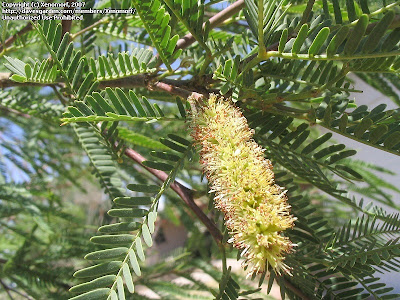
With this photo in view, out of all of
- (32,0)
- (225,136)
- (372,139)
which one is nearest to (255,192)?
(225,136)

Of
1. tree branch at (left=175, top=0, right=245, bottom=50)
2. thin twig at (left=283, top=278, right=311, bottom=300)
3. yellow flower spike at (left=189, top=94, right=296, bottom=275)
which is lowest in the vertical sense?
thin twig at (left=283, top=278, right=311, bottom=300)

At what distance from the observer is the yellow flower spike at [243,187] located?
37cm

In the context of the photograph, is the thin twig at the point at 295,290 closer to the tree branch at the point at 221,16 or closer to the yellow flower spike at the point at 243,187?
the yellow flower spike at the point at 243,187

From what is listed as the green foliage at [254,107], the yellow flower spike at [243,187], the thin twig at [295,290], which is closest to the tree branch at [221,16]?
the green foliage at [254,107]

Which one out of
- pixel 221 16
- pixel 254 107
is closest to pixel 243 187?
pixel 254 107

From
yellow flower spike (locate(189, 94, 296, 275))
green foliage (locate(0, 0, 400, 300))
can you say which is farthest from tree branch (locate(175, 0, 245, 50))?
yellow flower spike (locate(189, 94, 296, 275))

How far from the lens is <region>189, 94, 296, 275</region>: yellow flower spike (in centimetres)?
37

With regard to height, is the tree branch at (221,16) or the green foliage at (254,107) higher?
the tree branch at (221,16)

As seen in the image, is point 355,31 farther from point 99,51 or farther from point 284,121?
point 99,51

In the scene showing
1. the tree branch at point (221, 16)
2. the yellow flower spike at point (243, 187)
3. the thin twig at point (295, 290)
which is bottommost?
the thin twig at point (295, 290)

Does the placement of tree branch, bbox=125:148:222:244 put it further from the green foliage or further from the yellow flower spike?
the yellow flower spike

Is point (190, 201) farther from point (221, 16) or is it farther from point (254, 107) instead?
point (221, 16)

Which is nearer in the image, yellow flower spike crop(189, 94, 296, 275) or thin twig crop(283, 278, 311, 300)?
yellow flower spike crop(189, 94, 296, 275)

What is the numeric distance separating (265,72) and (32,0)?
557 mm
